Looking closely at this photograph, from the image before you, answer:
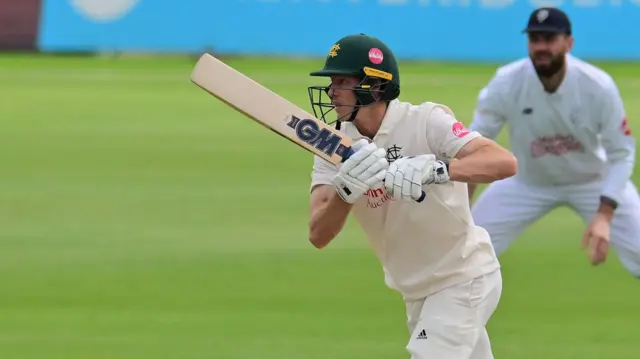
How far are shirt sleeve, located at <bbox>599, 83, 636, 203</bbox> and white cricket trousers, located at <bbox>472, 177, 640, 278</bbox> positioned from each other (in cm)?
31

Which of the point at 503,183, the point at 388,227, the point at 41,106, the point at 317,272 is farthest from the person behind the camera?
the point at 41,106

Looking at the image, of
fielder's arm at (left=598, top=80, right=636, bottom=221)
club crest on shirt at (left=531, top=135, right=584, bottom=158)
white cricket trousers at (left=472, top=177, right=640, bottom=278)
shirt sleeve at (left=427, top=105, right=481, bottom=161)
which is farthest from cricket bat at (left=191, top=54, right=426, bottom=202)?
club crest on shirt at (left=531, top=135, right=584, bottom=158)

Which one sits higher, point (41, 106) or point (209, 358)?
point (41, 106)

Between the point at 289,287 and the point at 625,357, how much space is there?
8.72ft

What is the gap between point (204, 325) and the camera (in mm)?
8883

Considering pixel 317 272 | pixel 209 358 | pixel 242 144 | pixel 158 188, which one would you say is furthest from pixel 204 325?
pixel 242 144

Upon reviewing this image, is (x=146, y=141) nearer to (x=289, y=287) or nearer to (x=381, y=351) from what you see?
(x=289, y=287)

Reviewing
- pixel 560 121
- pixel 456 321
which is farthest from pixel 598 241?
pixel 456 321

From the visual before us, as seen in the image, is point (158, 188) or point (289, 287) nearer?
point (289, 287)

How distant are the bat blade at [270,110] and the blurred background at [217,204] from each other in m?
2.63

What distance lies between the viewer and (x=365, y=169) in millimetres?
5520

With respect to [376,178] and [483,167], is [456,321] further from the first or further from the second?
[376,178]

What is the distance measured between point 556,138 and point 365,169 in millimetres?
4477

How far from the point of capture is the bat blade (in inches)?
222
